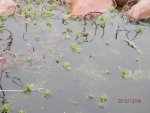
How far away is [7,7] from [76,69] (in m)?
3.05

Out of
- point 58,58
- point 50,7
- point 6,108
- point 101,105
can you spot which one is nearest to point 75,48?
point 58,58

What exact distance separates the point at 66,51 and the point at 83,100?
5.63 feet

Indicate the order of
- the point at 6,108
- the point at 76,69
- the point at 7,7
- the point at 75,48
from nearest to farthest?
1. the point at 6,108
2. the point at 76,69
3. the point at 75,48
4. the point at 7,7

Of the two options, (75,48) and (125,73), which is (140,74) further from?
(75,48)

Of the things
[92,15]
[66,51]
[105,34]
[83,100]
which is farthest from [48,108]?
[92,15]

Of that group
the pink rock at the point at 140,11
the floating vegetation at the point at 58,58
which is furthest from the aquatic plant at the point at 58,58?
the pink rock at the point at 140,11

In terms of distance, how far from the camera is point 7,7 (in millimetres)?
8914

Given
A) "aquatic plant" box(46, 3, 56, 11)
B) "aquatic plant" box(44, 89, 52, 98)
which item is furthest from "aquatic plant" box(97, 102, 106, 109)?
"aquatic plant" box(46, 3, 56, 11)

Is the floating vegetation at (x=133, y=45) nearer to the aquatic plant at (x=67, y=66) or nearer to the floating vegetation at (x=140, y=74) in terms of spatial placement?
the floating vegetation at (x=140, y=74)

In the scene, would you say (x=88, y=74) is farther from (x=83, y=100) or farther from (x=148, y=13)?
(x=148, y=13)

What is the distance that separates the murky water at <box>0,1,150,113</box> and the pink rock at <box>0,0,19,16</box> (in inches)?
11.0

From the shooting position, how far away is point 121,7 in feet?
31.9

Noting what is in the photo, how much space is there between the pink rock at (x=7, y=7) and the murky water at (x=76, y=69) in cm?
28

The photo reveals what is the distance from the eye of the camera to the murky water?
6.20 m
